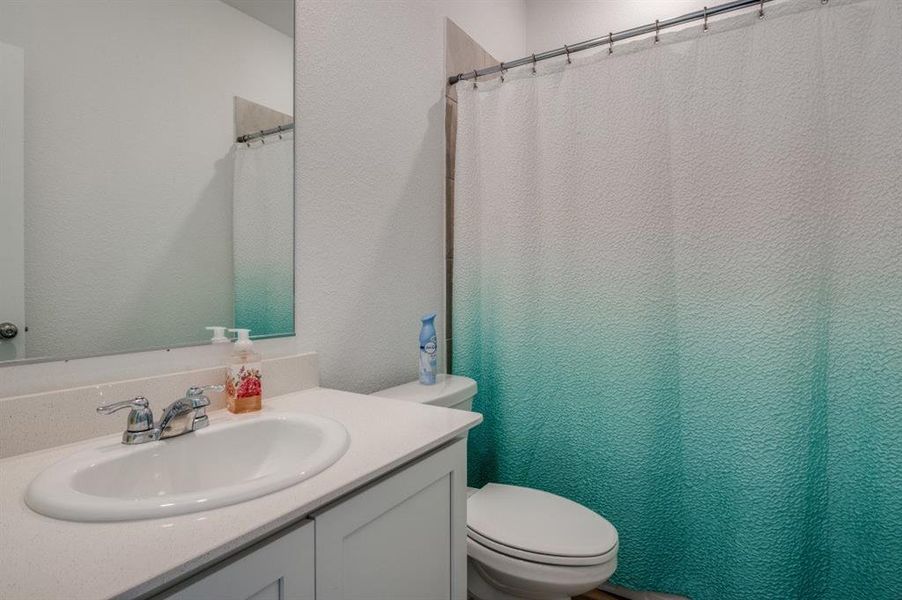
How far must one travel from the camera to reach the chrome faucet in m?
0.84

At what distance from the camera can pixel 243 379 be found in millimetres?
1045

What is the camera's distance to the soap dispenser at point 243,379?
1.04 metres

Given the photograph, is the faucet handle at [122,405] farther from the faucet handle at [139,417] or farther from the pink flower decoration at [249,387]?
the pink flower decoration at [249,387]

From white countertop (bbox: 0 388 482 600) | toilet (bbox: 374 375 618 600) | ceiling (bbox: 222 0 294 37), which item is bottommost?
toilet (bbox: 374 375 618 600)

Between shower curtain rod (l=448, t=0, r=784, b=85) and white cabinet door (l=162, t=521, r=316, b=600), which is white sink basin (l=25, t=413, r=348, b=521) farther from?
shower curtain rod (l=448, t=0, r=784, b=85)

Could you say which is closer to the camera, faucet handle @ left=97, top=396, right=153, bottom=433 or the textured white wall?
faucet handle @ left=97, top=396, right=153, bottom=433

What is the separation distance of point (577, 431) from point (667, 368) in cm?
36

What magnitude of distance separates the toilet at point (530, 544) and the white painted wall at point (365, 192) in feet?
0.87

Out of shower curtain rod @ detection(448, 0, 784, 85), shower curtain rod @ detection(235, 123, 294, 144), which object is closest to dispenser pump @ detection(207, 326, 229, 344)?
shower curtain rod @ detection(235, 123, 294, 144)

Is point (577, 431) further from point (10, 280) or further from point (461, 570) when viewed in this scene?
point (10, 280)

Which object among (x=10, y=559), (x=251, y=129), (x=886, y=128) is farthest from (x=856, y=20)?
(x=10, y=559)

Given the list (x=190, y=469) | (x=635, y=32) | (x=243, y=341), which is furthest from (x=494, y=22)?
(x=190, y=469)

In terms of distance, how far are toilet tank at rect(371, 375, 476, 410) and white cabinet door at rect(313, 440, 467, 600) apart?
0.41 metres

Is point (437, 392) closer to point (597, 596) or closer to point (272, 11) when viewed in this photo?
point (597, 596)
